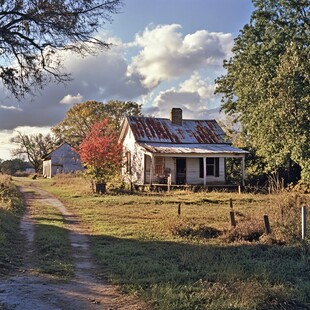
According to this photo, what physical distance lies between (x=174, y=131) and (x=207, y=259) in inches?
973

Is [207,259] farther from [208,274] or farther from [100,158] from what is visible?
[100,158]

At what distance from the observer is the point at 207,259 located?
27.1 feet

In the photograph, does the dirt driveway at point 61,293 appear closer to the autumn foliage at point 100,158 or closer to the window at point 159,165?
the autumn foliage at point 100,158

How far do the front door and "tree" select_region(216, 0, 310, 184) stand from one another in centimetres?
540

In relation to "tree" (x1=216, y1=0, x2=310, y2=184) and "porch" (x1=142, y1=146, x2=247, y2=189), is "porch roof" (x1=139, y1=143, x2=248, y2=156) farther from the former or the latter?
"tree" (x1=216, y1=0, x2=310, y2=184)

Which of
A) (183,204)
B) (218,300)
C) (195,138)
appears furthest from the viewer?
(195,138)

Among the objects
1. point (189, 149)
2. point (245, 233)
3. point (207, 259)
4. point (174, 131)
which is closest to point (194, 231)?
point (245, 233)

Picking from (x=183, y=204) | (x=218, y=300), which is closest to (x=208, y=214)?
(x=183, y=204)

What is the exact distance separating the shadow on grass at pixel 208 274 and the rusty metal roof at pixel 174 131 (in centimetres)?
2106

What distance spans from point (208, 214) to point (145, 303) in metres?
10.6

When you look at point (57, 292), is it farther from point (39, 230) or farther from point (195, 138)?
point (195, 138)

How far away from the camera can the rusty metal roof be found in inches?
1229

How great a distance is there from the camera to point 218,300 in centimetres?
552

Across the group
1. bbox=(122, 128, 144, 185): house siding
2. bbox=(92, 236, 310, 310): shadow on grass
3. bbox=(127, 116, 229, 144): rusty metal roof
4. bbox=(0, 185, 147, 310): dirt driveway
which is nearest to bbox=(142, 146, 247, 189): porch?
bbox=(122, 128, 144, 185): house siding
